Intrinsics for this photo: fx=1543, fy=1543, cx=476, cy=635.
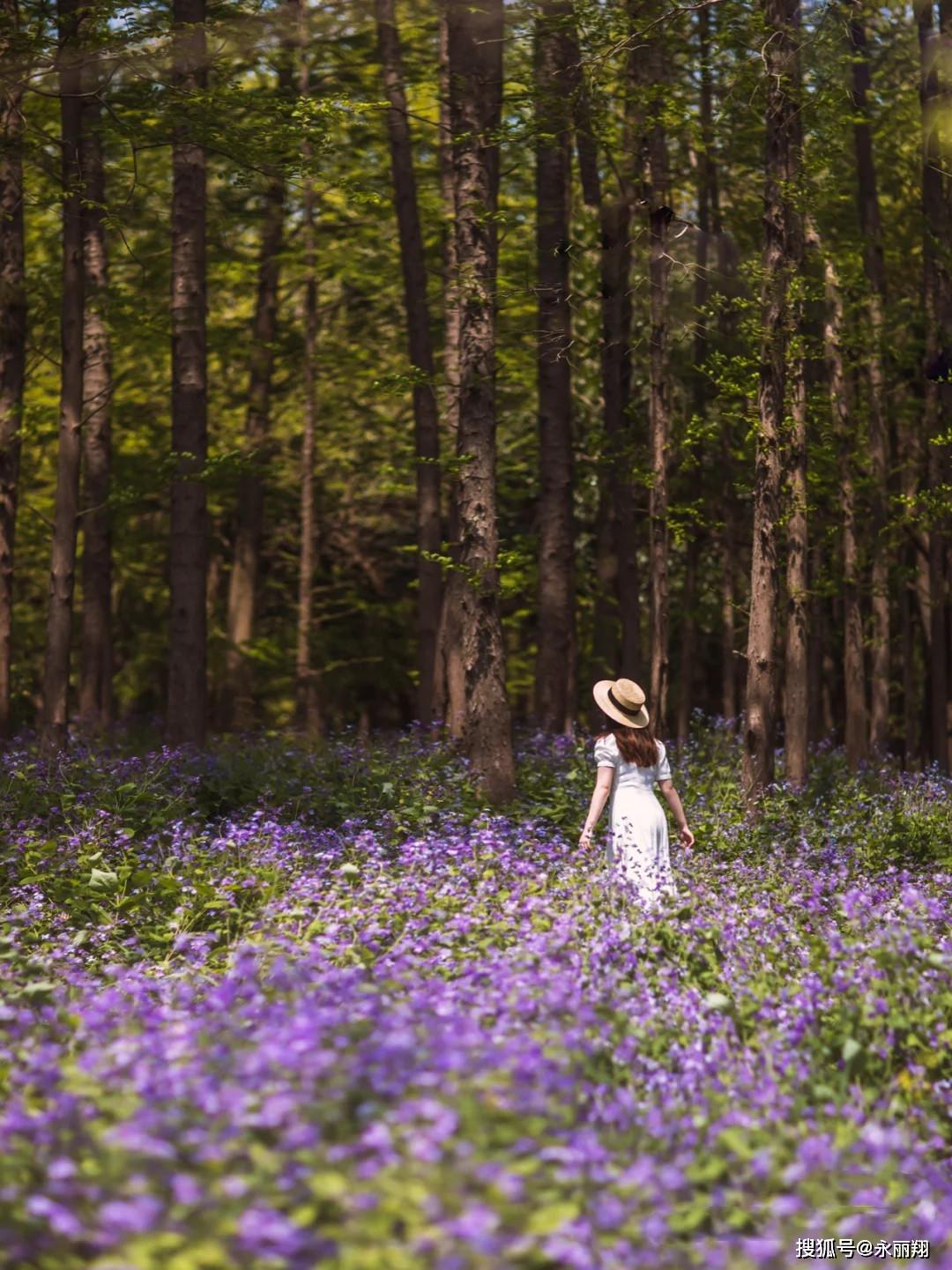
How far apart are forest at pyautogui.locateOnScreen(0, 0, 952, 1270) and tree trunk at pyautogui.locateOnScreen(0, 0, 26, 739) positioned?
0.06 meters

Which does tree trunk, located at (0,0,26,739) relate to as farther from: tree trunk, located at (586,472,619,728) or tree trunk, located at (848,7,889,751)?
tree trunk, located at (848,7,889,751)

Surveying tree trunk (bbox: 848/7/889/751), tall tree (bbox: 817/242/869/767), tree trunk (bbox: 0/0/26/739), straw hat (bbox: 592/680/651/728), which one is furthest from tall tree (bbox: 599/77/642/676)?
straw hat (bbox: 592/680/651/728)

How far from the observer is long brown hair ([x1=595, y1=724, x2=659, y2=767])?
33.9 feet

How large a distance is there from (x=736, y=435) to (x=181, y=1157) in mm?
22804

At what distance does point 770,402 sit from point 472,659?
3587 mm

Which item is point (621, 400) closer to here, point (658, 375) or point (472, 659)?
point (658, 375)

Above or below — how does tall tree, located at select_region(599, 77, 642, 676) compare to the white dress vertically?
above

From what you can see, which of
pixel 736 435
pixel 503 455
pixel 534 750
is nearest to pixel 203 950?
pixel 534 750

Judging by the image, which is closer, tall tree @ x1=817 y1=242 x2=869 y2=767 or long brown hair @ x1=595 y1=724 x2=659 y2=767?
long brown hair @ x1=595 y1=724 x2=659 y2=767

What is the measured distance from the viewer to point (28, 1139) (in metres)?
4.38

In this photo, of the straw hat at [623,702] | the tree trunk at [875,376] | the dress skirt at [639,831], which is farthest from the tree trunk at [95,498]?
the dress skirt at [639,831]

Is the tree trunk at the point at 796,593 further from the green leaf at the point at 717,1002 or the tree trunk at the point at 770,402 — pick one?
the green leaf at the point at 717,1002

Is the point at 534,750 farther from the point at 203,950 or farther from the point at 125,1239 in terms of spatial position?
the point at 125,1239

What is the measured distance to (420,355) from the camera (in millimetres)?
19797
